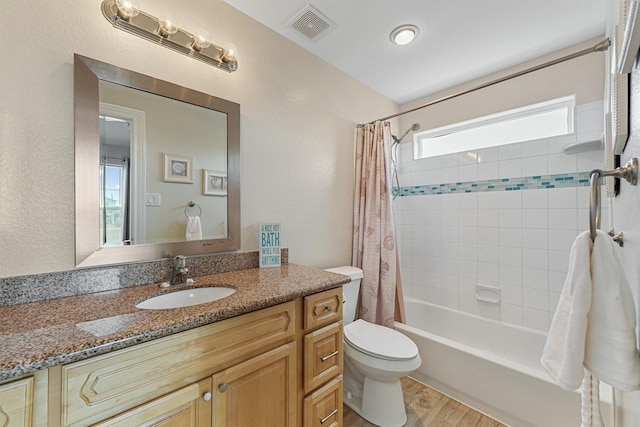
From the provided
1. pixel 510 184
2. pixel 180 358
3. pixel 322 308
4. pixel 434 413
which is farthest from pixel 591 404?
pixel 510 184

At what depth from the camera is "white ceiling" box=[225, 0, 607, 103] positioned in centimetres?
153

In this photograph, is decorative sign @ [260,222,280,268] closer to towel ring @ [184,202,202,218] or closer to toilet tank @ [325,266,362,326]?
towel ring @ [184,202,202,218]

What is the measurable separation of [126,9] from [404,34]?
1.55 meters

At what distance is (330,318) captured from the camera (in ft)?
4.22

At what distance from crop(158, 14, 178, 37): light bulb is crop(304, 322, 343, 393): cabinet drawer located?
1.58 m

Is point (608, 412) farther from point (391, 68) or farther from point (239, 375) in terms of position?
point (391, 68)

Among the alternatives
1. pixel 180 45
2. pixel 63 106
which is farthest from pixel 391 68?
pixel 63 106

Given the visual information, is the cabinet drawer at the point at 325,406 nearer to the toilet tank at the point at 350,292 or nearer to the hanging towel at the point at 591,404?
the toilet tank at the point at 350,292

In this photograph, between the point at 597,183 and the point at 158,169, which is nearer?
the point at 597,183

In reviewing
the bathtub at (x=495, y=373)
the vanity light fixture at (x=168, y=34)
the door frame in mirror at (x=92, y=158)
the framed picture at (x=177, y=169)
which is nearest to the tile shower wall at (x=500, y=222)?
the bathtub at (x=495, y=373)

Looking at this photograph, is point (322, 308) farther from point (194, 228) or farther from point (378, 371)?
point (194, 228)

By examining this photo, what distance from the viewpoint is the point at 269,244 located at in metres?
1.64

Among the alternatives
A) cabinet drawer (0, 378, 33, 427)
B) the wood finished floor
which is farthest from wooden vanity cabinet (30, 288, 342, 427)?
the wood finished floor

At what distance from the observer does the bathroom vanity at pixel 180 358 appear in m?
0.64
